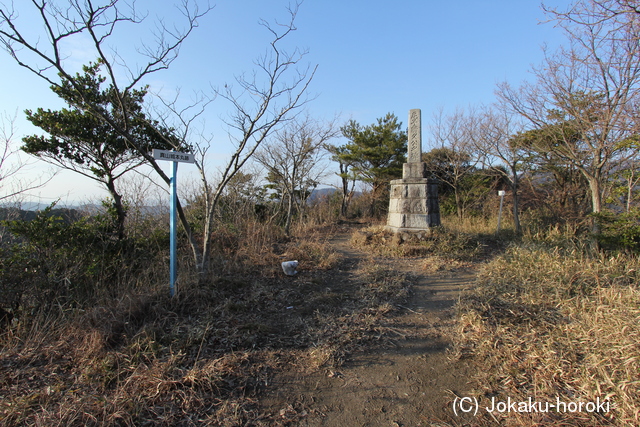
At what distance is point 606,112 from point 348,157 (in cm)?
928

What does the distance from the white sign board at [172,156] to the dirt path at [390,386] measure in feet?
8.23

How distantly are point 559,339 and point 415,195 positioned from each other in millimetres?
4589

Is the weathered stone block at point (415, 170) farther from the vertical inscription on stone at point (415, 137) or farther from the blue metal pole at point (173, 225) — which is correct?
the blue metal pole at point (173, 225)

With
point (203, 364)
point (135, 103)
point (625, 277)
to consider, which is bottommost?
point (203, 364)

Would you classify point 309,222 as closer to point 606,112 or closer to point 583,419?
point 606,112

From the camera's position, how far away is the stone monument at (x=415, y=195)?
6695mm

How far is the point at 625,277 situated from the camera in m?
3.63

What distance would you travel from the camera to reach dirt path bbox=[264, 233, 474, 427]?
1958 mm

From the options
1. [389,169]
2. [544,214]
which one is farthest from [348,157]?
[544,214]

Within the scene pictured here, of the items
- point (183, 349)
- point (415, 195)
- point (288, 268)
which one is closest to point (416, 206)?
point (415, 195)

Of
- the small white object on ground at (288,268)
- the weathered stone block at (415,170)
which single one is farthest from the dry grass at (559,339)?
the weathered stone block at (415,170)


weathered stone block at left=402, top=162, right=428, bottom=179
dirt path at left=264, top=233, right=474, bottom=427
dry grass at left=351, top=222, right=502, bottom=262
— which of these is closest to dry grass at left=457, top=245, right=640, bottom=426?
dirt path at left=264, top=233, right=474, bottom=427

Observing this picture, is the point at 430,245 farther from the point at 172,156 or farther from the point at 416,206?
the point at 172,156

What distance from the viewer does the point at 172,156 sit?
3334 millimetres
